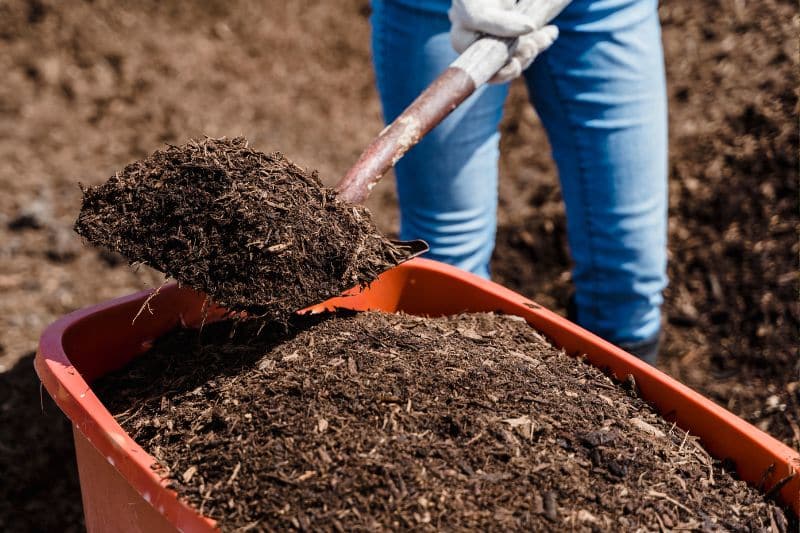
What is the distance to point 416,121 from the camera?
149 cm

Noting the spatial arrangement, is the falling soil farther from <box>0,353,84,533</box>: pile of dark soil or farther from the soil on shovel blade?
<box>0,353,84,533</box>: pile of dark soil

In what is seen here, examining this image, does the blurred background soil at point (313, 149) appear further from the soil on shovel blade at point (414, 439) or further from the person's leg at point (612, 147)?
the soil on shovel blade at point (414, 439)

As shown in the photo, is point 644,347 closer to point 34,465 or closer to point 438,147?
point 438,147

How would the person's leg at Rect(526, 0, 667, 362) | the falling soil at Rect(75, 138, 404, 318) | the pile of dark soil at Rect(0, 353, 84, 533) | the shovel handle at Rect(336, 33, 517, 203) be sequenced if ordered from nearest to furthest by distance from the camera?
the falling soil at Rect(75, 138, 404, 318), the shovel handle at Rect(336, 33, 517, 203), the person's leg at Rect(526, 0, 667, 362), the pile of dark soil at Rect(0, 353, 84, 533)

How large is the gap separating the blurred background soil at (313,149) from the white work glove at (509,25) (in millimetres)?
1152

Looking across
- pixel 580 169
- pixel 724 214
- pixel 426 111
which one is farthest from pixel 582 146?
pixel 724 214

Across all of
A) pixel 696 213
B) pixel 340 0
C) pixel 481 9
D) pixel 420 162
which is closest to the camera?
pixel 481 9

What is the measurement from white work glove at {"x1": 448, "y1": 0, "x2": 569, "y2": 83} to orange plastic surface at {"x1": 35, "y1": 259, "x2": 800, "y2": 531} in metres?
0.48

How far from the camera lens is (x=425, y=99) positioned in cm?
151

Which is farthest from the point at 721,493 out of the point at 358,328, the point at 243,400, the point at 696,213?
the point at 696,213

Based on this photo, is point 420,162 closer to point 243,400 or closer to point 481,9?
point 481,9

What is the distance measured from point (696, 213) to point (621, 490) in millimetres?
1983

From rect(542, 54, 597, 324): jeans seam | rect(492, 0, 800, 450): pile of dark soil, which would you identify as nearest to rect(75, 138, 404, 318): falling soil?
rect(542, 54, 597, 324): jeans seam

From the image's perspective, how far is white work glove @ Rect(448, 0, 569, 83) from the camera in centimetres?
156
